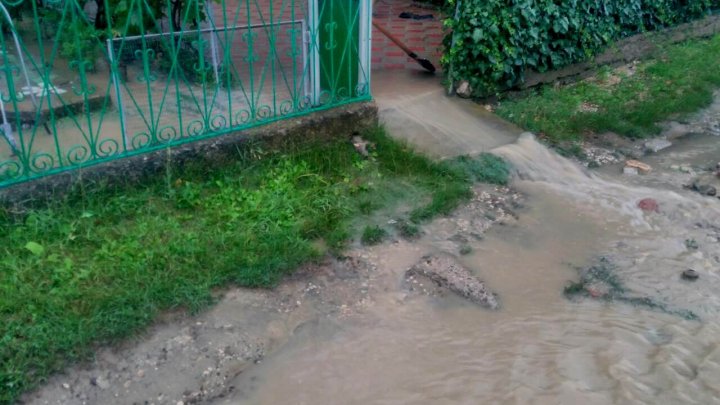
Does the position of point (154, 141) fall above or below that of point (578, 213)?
above

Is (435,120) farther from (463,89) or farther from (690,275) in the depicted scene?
(690,275)

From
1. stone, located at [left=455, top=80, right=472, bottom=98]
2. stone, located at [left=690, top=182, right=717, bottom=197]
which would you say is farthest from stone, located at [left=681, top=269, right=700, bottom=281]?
stone, located at [left=455, top=80, right=472, bottom=98]

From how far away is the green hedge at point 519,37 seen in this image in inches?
247

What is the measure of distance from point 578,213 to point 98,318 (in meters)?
3.37

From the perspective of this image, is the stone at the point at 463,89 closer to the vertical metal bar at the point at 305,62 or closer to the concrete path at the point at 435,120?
the concrete path at the point at 435,120

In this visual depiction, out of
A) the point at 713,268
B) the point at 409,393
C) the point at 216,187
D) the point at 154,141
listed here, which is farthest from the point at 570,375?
the point at 154,141

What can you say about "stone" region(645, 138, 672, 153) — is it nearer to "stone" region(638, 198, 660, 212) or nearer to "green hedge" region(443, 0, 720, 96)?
"green hedge" region(443, 0, 720, 96)

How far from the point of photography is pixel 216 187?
469 cm

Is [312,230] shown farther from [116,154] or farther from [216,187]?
[116,154]

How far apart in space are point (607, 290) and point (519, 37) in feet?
10.2

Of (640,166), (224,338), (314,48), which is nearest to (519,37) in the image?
(640,166)

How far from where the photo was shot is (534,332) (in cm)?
382

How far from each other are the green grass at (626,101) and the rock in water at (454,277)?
91.8 inches

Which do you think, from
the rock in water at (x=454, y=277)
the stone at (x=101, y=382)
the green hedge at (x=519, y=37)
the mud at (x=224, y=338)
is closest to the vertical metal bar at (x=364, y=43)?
the green hedge at (x=519, y=37)
